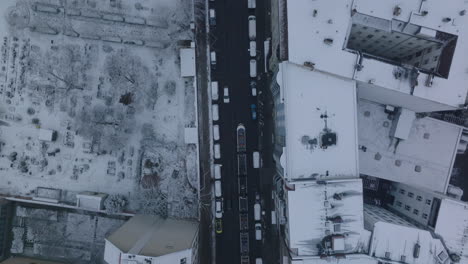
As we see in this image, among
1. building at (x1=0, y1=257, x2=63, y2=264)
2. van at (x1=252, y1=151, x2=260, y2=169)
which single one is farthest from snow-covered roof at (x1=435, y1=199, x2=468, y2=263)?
building at (x1=0, y1=257, x2=63, y2=264)

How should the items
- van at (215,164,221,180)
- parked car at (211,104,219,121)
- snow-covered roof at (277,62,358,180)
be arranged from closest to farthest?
snow-covered roof at (277,62,358,180) < van at (215,164,221,180) < parked car at (211,104,219,121)

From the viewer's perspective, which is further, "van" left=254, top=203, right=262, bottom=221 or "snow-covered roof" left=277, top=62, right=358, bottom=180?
"van" left=254, top=203, right=262, bottom=221

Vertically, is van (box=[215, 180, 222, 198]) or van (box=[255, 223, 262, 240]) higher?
van (box=[215, 180, 222, 198])

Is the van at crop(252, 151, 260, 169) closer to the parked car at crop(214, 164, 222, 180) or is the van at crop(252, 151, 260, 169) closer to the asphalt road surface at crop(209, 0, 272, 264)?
the asphalt road surface at crop(209, 0, 272, 264)

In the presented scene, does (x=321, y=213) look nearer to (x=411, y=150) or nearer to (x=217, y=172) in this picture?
(x=217, y=172)

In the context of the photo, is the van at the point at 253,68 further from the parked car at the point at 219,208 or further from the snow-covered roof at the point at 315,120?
the parked car at the point at 219,208

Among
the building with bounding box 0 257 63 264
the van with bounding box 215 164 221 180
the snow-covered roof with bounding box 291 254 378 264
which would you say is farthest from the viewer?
the van with bounding box 215 164 221 180

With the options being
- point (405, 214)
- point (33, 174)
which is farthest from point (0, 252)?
point (405, 214)

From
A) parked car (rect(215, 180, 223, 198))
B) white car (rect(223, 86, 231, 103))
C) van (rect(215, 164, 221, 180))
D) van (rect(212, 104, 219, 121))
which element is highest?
white car (rect(223, 86, 231, 103))
